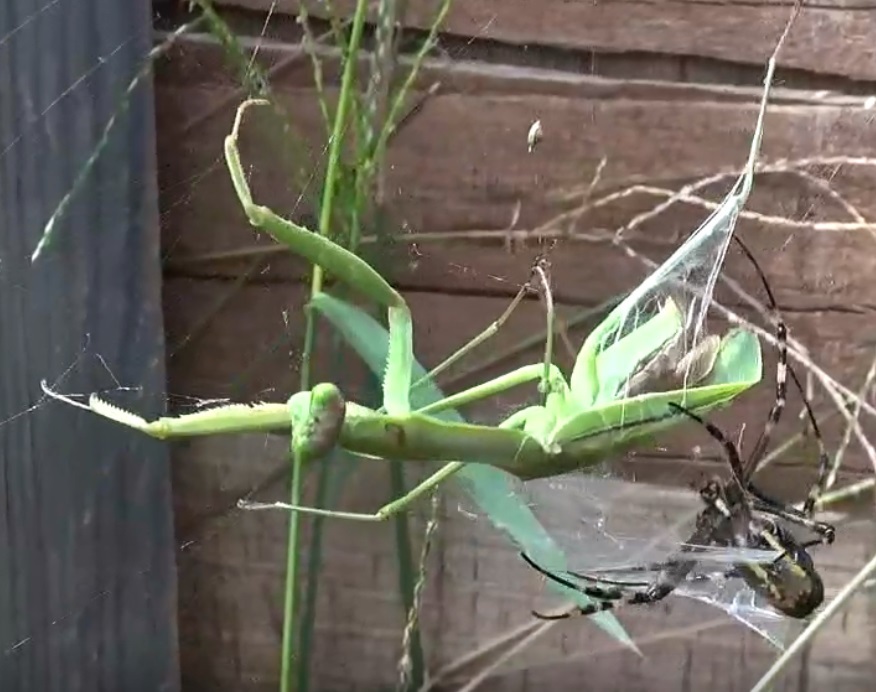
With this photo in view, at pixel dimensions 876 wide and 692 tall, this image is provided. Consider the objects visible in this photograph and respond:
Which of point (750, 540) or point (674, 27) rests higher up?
point (674, 27)

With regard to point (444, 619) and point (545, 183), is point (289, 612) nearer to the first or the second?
point (444, 619)

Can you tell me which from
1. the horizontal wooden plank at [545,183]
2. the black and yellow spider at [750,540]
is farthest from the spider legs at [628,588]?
the horizontal wooden plank at [545,183]

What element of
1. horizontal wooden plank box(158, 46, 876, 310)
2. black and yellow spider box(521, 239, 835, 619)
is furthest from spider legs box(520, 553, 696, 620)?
horizontal wooden plank box(158, 46, 876, 310)

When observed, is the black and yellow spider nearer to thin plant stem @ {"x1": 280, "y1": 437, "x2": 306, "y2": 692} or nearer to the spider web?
the spider web

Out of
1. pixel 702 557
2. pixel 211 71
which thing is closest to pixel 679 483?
pixel 702 557

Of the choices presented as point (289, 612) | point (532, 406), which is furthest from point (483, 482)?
point (289, 612)

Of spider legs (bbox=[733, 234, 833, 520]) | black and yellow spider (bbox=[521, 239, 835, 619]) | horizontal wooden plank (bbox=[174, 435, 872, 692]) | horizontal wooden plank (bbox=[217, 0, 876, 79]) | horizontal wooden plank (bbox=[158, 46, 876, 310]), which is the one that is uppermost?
horizontal wooden plank (bbox=[217, 0, 876, 79])
